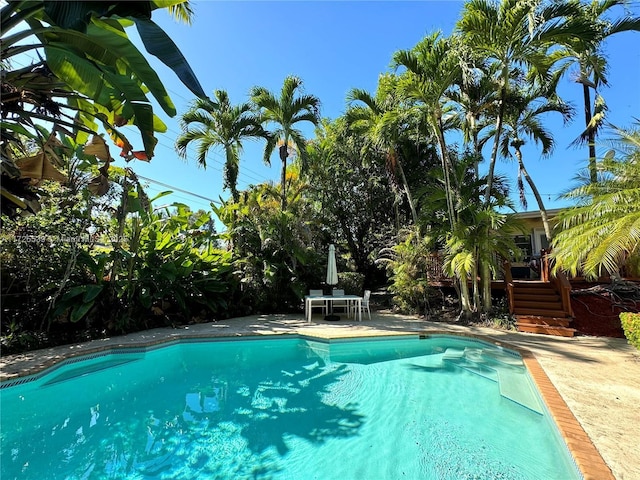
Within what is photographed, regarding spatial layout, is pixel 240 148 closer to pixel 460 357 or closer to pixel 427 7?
pixel 427 7

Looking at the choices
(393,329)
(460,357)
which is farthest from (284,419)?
(393,329)

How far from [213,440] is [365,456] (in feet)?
6.19

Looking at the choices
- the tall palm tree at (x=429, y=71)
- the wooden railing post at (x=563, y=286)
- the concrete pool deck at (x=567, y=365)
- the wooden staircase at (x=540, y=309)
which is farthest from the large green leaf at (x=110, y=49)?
the wooden staircase at (x=540, y=309)

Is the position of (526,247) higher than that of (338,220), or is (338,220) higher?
(338,220)

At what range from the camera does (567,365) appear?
5.76m

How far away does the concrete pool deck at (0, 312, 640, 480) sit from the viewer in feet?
10.4

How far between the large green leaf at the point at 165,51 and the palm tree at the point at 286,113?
880 centimetres

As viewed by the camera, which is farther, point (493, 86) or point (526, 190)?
point (526, 190)

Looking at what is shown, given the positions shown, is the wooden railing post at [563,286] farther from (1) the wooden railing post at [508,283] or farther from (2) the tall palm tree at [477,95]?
(2) the tall palm tree at [477,95]

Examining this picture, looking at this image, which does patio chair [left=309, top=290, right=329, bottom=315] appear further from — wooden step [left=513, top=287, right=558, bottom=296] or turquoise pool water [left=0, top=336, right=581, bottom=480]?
wooden step [left=513, top=287, right=558, bottom=296]

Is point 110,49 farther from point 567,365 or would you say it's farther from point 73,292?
point 567,365

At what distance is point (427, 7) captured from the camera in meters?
9.78

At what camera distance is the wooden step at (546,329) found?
27.6 ft

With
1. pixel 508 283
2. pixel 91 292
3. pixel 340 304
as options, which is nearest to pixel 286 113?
pixel 340 304
